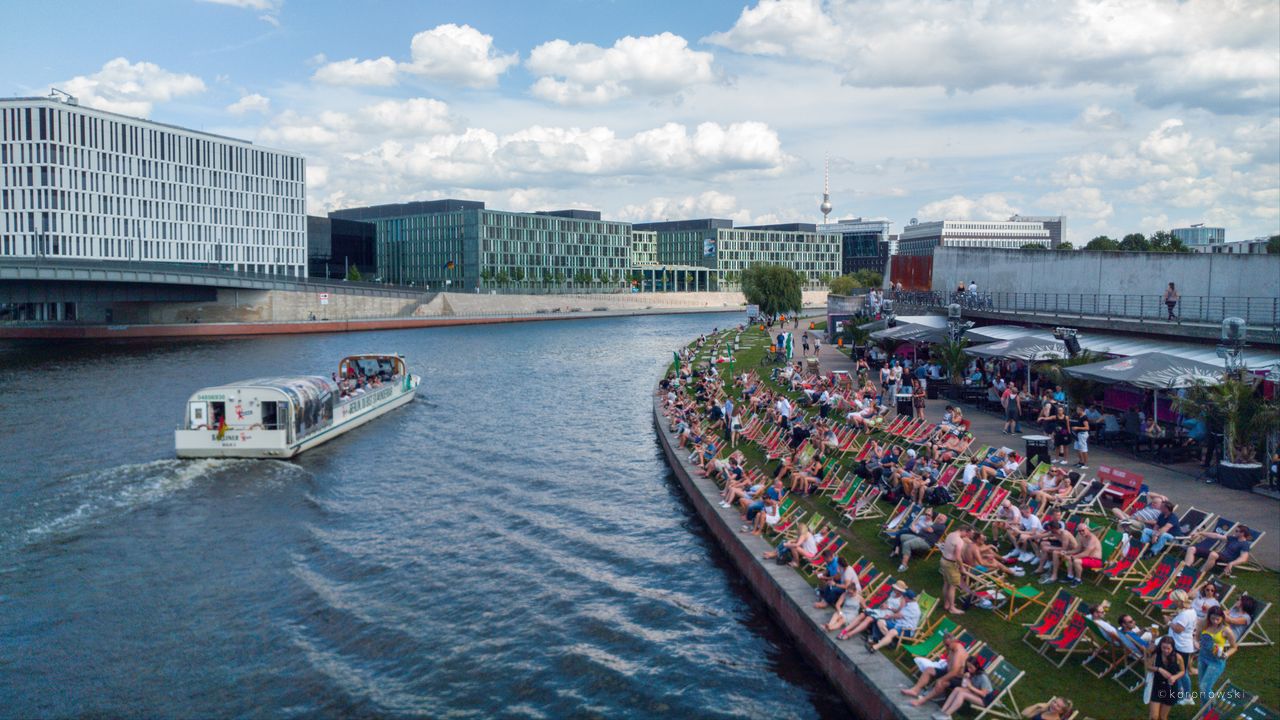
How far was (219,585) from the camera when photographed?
57.8 ft

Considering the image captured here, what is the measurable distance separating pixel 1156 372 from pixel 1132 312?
13677 millimetres

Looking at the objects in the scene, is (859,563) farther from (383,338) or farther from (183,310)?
(183,310)

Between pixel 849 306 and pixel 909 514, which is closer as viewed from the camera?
pixel 909 514

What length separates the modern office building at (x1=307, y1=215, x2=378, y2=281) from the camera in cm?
14512

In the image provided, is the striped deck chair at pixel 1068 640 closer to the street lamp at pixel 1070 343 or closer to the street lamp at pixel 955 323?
the street lamp at pixel 1070 343

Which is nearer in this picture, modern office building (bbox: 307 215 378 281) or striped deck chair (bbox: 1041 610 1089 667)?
striped deck chair (bbox: 1041 610 1089 667)

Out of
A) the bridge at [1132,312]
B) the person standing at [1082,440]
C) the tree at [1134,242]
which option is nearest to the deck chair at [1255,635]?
the person standing at [1082,440]

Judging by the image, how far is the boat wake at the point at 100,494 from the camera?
21.0 metres

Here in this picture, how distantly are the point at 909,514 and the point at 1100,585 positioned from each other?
363 centimetres

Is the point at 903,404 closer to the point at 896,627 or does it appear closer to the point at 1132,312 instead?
the point at 1132,312

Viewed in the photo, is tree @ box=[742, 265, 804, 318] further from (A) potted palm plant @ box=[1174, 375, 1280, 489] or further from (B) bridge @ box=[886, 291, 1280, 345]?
(A) potted palm plant @ box=[1174, 375, 1280, 489]

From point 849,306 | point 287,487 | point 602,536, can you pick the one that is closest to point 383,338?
point 849,306

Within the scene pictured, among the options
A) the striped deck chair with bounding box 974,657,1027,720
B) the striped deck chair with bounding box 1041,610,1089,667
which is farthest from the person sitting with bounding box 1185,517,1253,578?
the striped deck chair with bounding box 974,657,1027,720

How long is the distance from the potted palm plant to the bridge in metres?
3.92
